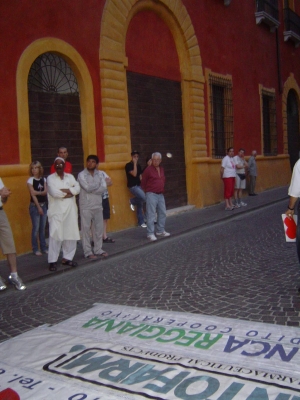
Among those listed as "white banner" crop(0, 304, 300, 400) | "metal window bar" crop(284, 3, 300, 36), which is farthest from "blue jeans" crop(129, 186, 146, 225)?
"metal window bar" crop(284, 3, 300, 36)

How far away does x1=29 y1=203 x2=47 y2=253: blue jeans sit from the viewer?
8656 mm

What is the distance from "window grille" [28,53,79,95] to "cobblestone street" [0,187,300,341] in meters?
3.41

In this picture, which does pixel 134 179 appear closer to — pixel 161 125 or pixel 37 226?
pixel 161 125

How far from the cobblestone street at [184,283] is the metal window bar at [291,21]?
15.4 metres

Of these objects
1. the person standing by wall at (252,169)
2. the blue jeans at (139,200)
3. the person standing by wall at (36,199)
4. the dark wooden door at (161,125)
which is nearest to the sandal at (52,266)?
the person standing by wall at (36,199)

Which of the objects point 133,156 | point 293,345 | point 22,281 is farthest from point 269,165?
point 293,345

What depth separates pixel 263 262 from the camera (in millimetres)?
7070

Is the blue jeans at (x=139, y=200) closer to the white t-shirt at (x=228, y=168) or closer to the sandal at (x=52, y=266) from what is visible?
the white t-shirt at (x=228, y=168)

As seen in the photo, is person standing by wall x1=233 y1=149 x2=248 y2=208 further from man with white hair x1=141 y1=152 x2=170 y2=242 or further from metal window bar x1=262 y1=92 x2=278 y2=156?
metal window bar x1=262 y1=92 x2=278 y2=156

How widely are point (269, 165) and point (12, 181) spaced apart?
1342 cm

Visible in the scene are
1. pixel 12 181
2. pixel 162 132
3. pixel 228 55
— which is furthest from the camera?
pixel 228 55

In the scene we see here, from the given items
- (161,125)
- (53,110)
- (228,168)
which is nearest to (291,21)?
(228,168)

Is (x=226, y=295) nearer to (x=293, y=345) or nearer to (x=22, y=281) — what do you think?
(x=293, y=345)

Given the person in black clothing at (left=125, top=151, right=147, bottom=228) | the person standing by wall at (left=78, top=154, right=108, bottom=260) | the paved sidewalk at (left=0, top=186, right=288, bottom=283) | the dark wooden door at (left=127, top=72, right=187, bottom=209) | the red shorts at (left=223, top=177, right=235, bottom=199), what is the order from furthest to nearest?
the red shorts at (left=223, top=177, right=235, bottom=199)
the dark wooden door at (left=127, top=72, right=187, bottom=209)
the person in black clothing at (left=125, top=151, right=147, bottom=228)
the person standing by wall at (left=78, top=154, right=108, bottom=260)
the paved sidewalk at (left=0, top=186, right=288, bottom=283)
